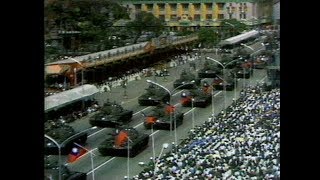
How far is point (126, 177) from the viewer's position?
3.76 ft

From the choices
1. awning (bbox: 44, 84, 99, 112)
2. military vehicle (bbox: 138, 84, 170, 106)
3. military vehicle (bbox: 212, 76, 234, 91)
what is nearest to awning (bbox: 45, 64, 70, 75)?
awning (bbox: 44, 84, 99, 112)

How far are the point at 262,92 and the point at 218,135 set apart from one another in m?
0.24

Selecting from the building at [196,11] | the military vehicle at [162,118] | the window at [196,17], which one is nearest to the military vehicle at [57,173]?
the military vehicle at [162,118]

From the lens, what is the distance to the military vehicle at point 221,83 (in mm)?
1391

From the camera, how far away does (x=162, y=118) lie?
130cm

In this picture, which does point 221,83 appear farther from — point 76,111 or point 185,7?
point 76,111

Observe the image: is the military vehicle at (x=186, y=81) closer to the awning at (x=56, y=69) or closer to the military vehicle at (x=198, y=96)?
the military vehicle at (x=198, y=96)

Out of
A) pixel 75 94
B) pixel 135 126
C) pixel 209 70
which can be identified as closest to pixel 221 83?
pixel 209 70

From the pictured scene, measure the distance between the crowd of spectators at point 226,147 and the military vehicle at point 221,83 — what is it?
0.17 ft

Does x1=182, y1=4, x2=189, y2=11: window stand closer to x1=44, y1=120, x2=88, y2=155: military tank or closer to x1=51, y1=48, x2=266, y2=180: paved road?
x1=51, y1=48, x2=266, y2=180: paved road

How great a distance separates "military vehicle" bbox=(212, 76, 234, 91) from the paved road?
22mm

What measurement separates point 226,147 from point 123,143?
1.11ft
